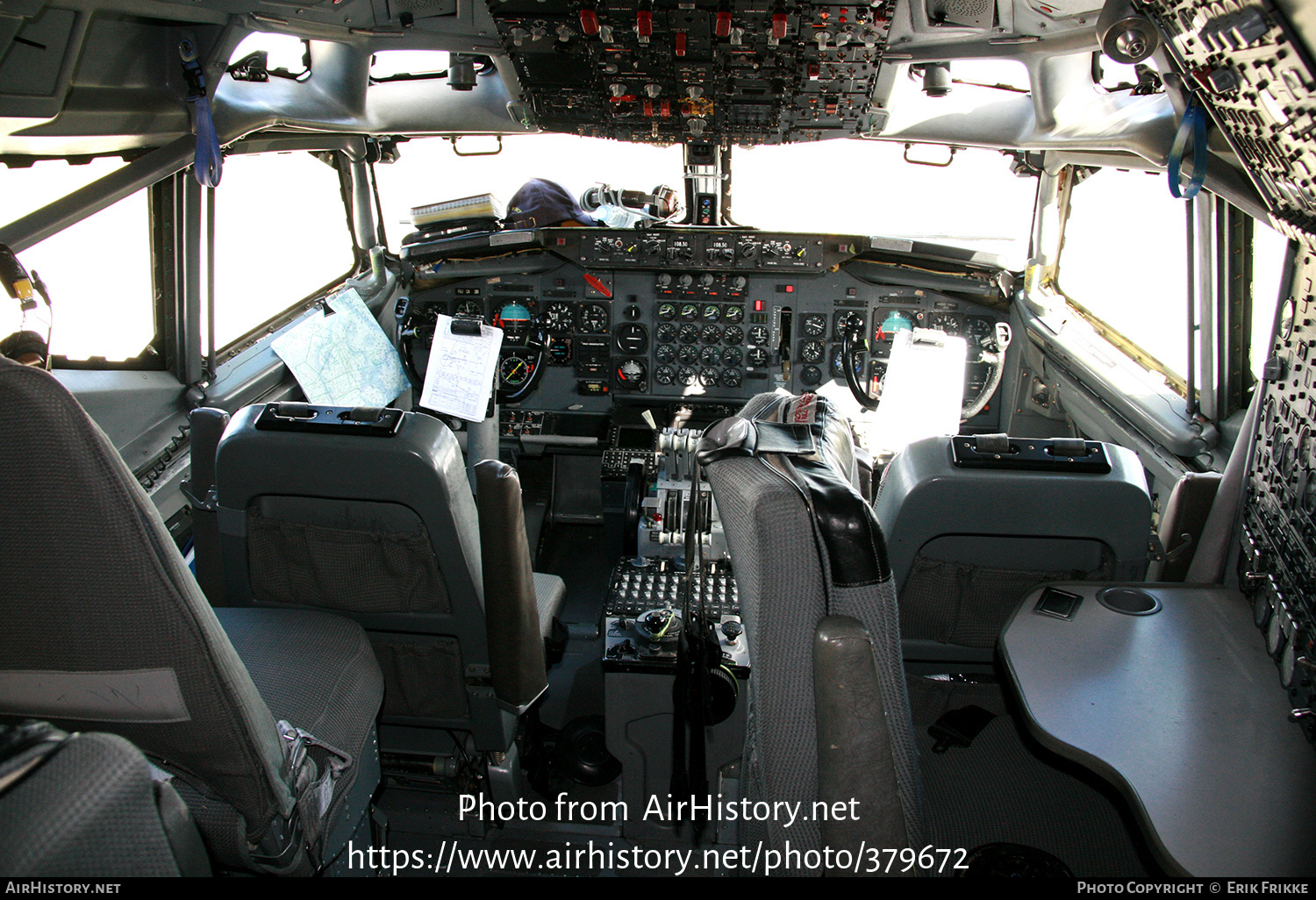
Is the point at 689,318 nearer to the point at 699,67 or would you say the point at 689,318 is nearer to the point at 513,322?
the point at 513,322

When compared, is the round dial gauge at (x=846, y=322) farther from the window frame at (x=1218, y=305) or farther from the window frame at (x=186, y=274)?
the window frame at (x=186, y=274)

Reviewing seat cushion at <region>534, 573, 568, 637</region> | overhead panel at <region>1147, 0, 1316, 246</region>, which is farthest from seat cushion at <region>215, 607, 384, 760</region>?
overhead panel at <region>1147, 0, 1316, 246</region>

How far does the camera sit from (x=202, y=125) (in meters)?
2.66

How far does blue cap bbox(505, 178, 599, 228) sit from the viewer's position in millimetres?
4105

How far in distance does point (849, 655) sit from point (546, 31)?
2.48 metres

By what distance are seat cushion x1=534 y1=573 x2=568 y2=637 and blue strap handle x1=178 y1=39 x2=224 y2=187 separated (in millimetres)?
1806

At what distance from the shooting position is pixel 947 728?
162cm

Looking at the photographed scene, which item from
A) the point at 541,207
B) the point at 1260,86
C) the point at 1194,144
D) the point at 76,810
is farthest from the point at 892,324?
the point at 76,810

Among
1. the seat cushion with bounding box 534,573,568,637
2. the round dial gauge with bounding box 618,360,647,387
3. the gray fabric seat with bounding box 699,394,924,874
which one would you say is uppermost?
the gray fabric seat with bounding box 699,394,924,874

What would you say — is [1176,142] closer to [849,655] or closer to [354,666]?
[849,655]

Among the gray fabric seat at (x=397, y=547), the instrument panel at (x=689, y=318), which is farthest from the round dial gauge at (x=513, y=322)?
the gray fabric seat at (x=397, y=547)

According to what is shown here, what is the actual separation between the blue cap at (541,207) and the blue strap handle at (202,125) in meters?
1.61

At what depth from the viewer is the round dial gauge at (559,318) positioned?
4.12 metres

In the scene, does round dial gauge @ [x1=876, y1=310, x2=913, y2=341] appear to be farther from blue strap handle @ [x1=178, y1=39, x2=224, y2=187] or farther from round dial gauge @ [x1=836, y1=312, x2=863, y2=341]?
blue strap handle @ [x1=178, y1=39, x2=224, y2=187]
